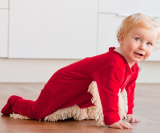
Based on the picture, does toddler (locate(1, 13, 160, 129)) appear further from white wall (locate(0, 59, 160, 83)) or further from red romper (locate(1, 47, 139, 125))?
white wall (locate(0, 59, 160, 83))

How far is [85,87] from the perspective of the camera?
49.9 inches

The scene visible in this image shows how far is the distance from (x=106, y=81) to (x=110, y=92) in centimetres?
4

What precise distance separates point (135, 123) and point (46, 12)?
1.70 meters

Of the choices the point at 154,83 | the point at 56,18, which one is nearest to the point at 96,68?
the point at 56,18

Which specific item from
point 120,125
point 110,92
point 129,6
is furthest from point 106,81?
point 129,6

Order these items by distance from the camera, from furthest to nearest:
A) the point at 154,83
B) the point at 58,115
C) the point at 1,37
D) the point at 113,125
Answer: the point at 154,83 < the point at 1,37 < the point at 58,115 < the point at 113,125

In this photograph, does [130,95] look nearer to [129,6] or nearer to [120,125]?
[120,125]

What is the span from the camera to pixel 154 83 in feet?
10.1

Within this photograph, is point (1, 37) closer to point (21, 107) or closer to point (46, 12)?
point (46, 12)

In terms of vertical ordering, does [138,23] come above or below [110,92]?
above

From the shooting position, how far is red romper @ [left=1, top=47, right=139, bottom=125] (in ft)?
3.86

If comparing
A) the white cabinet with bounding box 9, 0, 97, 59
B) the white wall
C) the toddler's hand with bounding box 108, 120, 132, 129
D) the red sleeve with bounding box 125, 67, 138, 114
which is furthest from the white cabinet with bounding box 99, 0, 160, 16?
the toddler's hand with bounding box 108, 120, 132, 129

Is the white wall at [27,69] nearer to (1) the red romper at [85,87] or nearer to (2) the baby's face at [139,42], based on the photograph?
(1) the red romper at [85,87]

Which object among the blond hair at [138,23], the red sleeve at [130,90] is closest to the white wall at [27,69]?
the red sleeve at [130,90]
